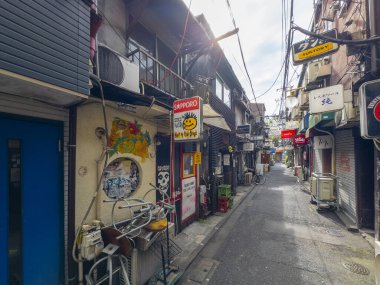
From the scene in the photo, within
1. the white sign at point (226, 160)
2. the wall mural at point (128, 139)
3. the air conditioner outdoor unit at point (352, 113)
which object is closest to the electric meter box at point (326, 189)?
the air conditioner outdoor unit at point (352, 113)

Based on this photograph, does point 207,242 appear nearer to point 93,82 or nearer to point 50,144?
point 50,144

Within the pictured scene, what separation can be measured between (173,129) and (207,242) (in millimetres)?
3932

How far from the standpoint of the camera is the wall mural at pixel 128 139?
4457 mm

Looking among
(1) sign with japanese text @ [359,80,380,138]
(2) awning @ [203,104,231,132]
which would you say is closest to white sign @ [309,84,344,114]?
(1) sign with japanese text @ [359,80,380,138]

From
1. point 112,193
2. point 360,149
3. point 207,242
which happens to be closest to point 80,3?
point 112,193

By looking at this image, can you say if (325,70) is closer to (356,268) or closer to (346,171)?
(346,171)

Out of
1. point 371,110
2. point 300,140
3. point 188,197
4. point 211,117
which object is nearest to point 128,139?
point 211,117

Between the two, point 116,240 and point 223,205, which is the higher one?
point 116,240

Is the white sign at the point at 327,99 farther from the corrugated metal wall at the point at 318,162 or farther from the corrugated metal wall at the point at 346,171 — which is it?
the corrugated metal wall at the point at 318,162

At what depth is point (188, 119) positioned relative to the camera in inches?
202

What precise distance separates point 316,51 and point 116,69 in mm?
5970

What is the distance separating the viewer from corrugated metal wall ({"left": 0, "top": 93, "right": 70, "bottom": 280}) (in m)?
2.86

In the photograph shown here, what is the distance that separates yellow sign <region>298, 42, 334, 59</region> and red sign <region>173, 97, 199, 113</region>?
397 centimetres

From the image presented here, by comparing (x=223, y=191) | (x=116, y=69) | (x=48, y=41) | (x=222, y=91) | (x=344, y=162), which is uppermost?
(x=222, y=91)
